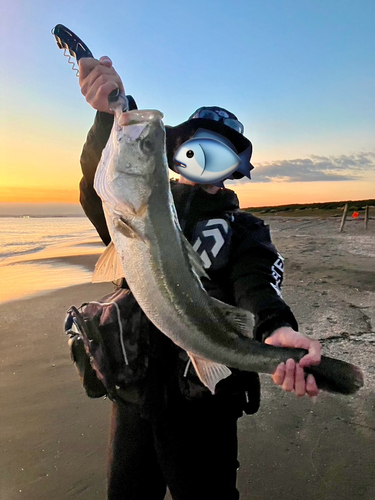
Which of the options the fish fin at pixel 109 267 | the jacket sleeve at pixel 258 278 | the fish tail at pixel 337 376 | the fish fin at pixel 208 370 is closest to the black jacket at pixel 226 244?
the jacket sleeve at pixel 258 278

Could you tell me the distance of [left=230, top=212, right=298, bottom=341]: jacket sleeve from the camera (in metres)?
2.14

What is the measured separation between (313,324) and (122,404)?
448 cm

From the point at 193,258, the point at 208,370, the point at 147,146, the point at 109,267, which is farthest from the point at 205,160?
the point at 208,370

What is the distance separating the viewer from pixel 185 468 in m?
2.20

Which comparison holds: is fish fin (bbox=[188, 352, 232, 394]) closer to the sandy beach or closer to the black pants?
the black pants

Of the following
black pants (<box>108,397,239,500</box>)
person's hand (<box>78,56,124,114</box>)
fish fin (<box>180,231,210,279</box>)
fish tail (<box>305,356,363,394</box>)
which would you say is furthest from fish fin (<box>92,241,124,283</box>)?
fish tail (<box>305,356,363,394</box>)

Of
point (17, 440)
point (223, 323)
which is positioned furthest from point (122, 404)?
point (17, 440)

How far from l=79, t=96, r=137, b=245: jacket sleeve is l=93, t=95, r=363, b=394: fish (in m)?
0.25

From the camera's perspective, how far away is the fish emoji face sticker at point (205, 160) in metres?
2.38

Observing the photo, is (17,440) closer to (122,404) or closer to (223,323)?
(122,404)

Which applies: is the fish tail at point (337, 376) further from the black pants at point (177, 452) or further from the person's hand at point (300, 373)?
the black pants at point (177, 452)

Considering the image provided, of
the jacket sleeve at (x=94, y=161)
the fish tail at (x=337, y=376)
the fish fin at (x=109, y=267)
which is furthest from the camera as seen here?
the jacket sleeve at (x=94, y=161)

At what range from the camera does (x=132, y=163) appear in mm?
1782

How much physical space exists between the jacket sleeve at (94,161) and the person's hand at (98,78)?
0.63ft
